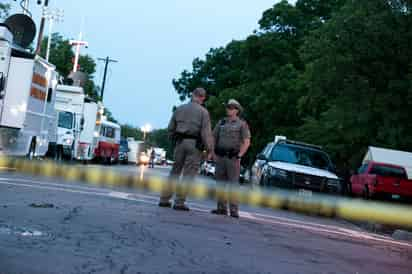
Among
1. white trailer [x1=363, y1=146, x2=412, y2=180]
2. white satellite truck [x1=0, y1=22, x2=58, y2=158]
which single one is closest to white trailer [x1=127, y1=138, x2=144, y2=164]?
white trailer [x1=363, y1=146, x2=412, y2=180]

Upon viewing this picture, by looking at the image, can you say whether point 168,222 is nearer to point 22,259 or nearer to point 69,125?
Result: point 22,259

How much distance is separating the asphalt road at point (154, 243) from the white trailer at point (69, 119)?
20.5 m

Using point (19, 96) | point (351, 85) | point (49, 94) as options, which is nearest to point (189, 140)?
point (19, 96)

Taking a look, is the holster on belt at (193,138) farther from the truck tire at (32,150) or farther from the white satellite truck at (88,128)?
the white satellite truck at (88,128)

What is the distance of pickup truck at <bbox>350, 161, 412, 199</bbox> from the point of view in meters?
28.3

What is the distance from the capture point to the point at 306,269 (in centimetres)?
685

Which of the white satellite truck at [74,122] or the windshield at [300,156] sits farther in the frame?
the white satellite truck at [74,122]

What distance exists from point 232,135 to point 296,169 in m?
6.05

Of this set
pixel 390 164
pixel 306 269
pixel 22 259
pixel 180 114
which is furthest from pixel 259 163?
pixel 22 259

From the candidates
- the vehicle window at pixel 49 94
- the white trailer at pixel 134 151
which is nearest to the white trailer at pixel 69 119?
the vehicle window at pixel 49 94

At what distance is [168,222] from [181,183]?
265 cm

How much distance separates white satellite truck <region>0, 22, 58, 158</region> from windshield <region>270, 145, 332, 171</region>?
22.3 feet

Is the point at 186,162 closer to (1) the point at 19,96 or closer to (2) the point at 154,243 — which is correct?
(2) the point at 154,243

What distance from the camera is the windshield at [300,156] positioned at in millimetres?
19750
